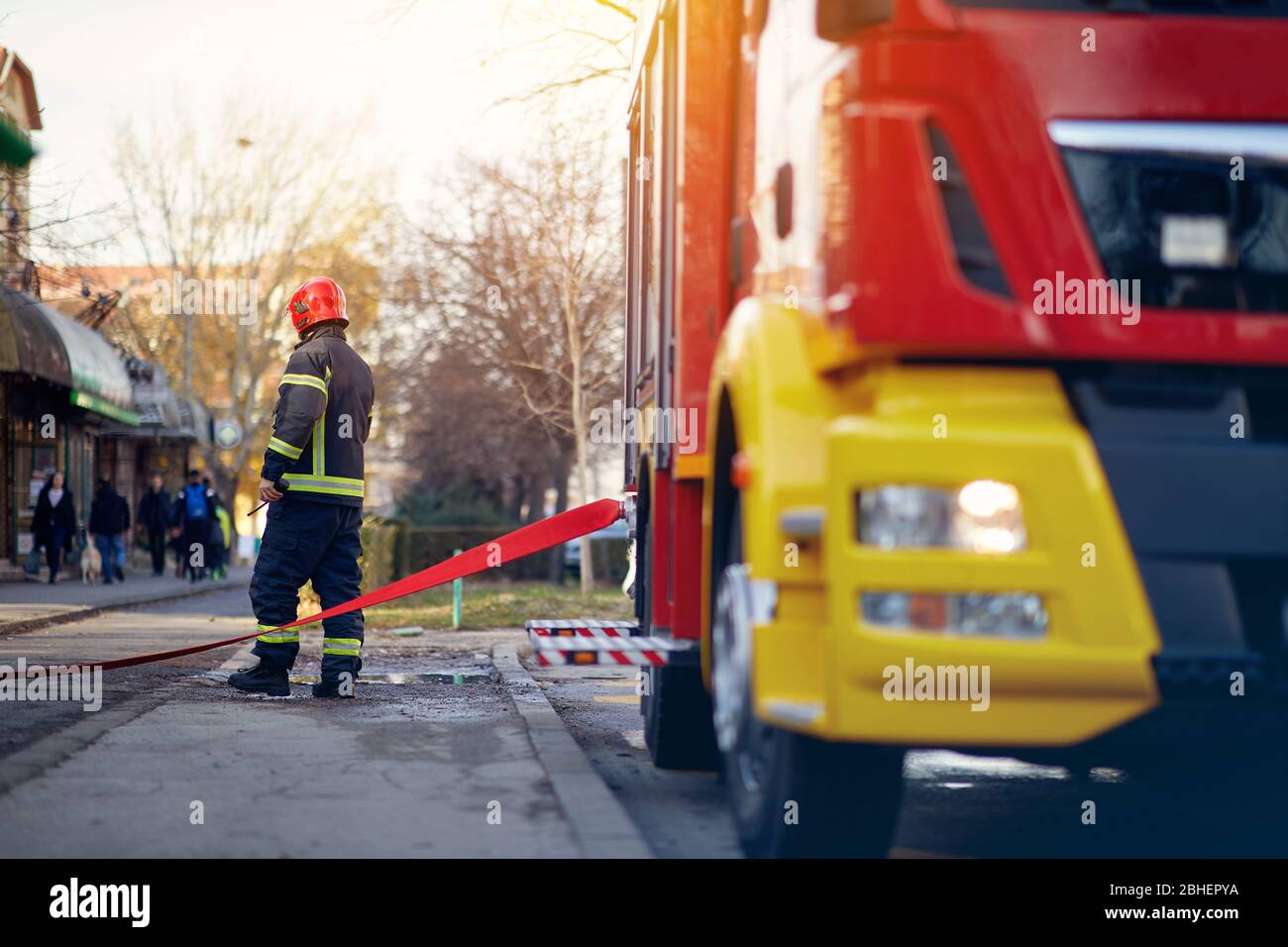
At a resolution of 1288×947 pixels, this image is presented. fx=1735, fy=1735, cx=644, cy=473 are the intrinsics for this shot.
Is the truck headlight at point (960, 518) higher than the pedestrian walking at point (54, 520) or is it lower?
higher

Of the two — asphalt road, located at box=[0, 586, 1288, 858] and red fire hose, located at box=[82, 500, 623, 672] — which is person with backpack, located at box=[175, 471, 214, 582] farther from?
red fire hose, located at box=[82, 500, 623, 672]

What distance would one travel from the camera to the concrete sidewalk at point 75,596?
16.6m

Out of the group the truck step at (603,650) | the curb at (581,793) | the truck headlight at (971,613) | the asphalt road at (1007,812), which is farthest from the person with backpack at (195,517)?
the truck headlight at (971,613)

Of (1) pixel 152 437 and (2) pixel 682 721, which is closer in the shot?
(2) pixel 682 721

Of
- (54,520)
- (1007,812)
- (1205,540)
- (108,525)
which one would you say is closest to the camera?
(1205,540)

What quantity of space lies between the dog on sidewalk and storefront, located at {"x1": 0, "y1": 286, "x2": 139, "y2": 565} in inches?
98.4

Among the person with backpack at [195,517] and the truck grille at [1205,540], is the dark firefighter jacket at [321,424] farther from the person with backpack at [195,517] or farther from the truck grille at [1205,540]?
the person with backpack at [195,517]

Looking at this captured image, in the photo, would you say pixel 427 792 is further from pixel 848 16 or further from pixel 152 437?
pixel 152 437

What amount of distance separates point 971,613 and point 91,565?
23.7 m

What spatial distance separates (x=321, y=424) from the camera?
9.07 meters

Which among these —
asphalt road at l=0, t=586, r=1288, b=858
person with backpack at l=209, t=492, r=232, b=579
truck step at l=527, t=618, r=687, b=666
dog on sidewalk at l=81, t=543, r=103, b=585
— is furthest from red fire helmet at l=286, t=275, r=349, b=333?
person with backpack at l=209, t=492, r=232, b=579

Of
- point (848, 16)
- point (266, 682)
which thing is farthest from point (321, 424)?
point (848, 16)

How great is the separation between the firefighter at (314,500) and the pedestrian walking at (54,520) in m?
17.1

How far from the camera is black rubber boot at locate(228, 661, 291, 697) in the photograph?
913 cm
